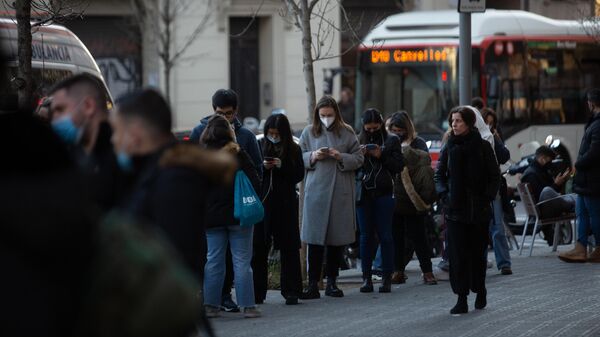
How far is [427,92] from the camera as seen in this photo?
24.0 m

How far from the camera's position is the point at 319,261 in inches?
450

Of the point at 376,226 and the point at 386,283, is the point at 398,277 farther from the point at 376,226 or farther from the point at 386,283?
the point at 376,226

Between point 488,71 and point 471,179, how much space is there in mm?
14568

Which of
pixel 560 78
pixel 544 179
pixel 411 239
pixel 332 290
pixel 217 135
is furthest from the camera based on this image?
pixel 560 78

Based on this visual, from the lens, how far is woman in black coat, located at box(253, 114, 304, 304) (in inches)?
424

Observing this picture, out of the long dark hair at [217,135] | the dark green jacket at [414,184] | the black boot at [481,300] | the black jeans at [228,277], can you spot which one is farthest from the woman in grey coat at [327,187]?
the long dark hair at [217,135]

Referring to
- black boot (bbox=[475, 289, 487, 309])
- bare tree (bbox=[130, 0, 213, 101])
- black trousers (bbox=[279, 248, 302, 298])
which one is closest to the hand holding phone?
black trousers (bbox=[279, 248, 302, 298])

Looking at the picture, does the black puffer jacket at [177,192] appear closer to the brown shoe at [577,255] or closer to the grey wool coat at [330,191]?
the grey wool coat at [330,191]

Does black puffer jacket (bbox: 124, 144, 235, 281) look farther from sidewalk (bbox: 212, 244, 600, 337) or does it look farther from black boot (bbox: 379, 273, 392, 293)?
black boot (bbox: 379, 273, 392, 293)

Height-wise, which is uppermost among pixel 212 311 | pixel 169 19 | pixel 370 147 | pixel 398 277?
pixel 169 19

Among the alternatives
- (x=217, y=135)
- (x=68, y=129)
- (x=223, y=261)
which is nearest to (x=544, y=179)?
(x=223, y=261)

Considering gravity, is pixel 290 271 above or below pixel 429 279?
above

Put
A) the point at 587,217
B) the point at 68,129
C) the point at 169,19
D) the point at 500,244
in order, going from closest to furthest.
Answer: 1. the point at 68,129
2. the point at 500,244
3. the point at 587,217
4. the point at 169,19

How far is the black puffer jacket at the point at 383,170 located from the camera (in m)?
11.6
